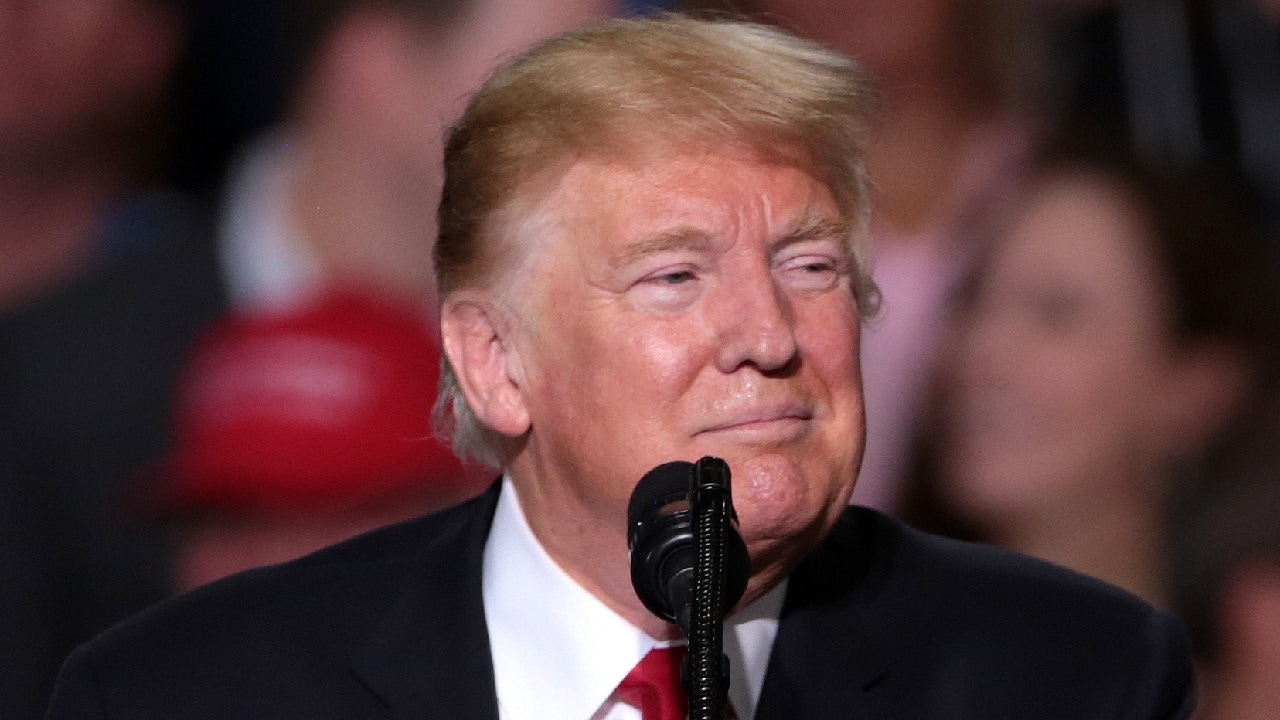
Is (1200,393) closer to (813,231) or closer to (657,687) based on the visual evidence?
(813,231)

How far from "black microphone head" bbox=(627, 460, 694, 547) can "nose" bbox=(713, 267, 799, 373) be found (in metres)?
0.39

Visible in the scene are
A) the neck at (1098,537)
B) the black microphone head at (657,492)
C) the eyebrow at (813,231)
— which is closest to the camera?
the black microphone head at (657,492)

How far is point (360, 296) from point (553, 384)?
1.51 m

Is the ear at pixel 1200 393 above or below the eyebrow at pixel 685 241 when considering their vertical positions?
below

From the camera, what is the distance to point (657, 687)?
7.72ft

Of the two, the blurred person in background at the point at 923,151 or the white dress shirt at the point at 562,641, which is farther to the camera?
the blurred person in background at the point at 923,151

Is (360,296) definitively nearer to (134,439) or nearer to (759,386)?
(134,439)

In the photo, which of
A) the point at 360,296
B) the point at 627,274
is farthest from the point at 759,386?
the point at 360,296

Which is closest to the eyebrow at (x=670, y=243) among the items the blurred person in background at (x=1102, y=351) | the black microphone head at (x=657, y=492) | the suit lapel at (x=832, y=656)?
the black microphone head at (x=657, y=492)

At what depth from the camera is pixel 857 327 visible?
7.87ft

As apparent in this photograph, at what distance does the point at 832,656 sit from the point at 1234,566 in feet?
5.91

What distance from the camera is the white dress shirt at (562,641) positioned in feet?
7.94

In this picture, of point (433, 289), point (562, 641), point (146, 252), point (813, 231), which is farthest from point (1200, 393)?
point (146, 252)

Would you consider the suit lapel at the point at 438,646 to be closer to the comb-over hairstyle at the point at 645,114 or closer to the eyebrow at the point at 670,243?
the comb-over hairstyle at the point at 645,114
